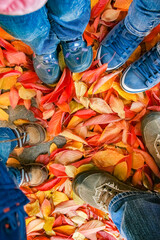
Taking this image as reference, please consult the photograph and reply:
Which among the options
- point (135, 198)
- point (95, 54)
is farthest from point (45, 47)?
point (135, 198)

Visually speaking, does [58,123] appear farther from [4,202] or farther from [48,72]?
[4,202]

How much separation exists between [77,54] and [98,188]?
501 millimetres

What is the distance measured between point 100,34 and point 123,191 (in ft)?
2.02

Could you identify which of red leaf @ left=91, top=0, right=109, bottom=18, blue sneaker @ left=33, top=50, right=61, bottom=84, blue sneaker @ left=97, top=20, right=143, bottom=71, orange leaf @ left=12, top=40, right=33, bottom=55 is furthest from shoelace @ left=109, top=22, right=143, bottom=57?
orange leaf @ left=12, top=40, right=33, bottom=55

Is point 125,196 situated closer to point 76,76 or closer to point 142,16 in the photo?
point 76,76

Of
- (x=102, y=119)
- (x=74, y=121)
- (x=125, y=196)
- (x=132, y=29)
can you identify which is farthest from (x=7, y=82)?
(x=125, y=196)

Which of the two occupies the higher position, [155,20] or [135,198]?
[155,20]

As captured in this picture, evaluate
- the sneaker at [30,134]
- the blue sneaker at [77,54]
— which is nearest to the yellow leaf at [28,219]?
the sneaker at [30,134]

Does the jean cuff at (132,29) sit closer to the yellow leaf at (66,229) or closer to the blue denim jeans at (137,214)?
the blue denim jeans at (137,214)

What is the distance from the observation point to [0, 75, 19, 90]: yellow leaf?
0.86 meters

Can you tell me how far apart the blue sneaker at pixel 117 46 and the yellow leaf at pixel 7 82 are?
0.35 meters

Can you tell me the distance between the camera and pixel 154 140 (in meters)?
0.89

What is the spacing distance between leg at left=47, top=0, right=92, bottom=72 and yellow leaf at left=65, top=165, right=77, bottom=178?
1.34 ft

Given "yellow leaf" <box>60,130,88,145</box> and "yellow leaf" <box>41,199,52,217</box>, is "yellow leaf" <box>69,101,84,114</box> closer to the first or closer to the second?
"yellow leaf" <box>60,130,88,145</box>
